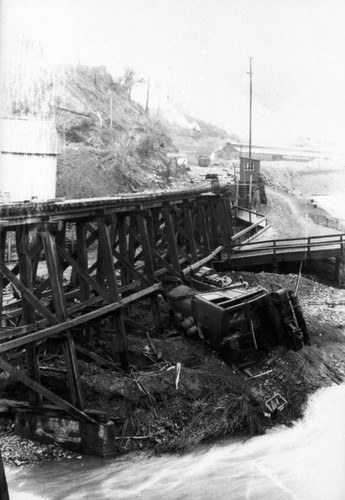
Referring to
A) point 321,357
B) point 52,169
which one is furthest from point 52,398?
point 52,169

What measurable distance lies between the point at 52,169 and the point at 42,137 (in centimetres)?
85

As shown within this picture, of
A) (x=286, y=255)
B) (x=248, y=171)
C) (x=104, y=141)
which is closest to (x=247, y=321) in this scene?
(x=286, y=255)

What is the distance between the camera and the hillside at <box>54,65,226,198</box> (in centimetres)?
2131

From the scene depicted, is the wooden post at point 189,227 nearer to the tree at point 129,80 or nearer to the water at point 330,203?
the water at point 330,203

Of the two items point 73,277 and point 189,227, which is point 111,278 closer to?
point 73,277

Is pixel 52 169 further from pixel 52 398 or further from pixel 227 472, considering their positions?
pixel 227 472

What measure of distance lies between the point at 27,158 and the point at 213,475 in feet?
27.6

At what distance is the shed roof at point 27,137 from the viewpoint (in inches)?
448

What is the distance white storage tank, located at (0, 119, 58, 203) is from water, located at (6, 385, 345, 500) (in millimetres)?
5961

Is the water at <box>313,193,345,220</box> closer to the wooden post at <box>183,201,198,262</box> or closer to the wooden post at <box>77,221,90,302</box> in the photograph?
the wooden post at <box>183,201,198,262</box>

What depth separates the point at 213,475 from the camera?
21.5 feet

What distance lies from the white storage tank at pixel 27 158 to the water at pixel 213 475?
596cm

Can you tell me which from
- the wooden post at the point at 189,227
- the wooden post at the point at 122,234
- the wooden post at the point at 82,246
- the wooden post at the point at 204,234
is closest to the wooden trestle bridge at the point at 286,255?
the wooden post at the point at 204,234

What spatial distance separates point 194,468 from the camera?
6.67 m
